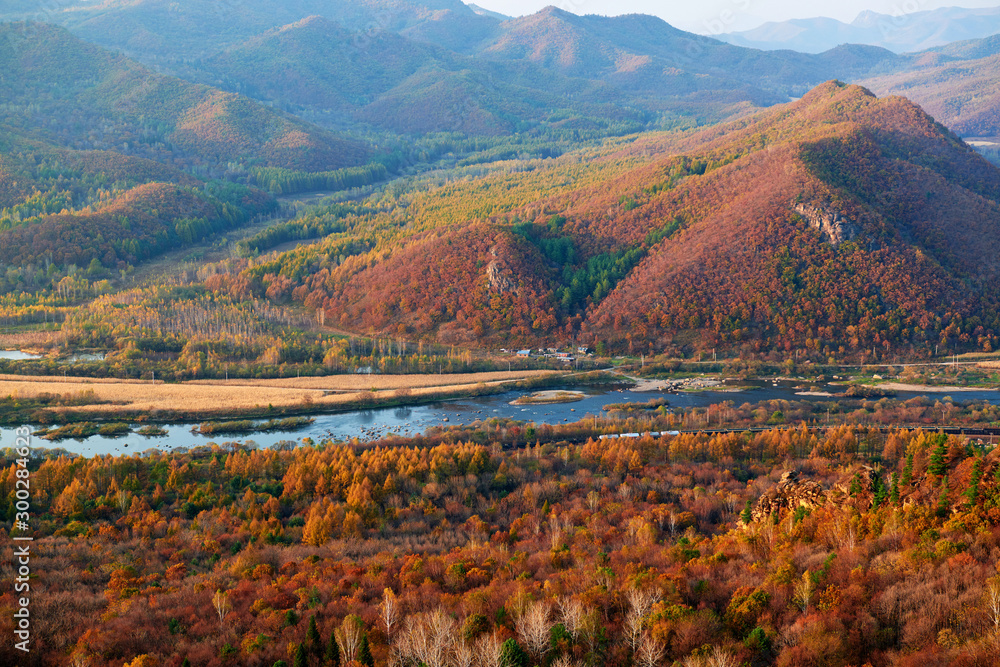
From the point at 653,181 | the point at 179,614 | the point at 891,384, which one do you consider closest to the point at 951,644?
the point at 179,614

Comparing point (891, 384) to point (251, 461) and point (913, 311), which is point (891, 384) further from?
point (251, 461)

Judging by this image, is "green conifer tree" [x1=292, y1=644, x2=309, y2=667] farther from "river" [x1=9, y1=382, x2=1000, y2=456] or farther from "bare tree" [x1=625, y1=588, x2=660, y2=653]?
"river" [x1=9, y1=382, x2=1000, y2=456]

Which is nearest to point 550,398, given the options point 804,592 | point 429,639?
point 804,592

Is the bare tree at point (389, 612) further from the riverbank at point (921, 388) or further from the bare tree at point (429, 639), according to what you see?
the riverbank at point (921, 388)

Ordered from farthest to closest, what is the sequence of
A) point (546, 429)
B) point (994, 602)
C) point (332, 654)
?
point (546, 429), point (332, 654), point (994, 602)

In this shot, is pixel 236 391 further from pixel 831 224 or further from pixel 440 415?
pixel 831 224

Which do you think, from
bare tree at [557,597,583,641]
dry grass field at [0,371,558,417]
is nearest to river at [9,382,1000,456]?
dry grass field at [0,371,558,417]
